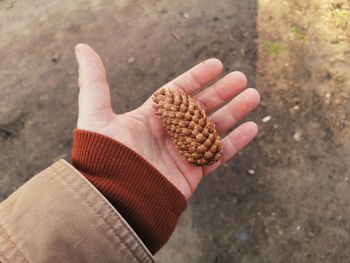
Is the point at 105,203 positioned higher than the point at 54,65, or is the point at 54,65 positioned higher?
the point at 105,203

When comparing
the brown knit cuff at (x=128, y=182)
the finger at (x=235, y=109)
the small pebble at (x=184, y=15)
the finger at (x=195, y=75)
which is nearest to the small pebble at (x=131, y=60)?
the small pebble at (x=184, y=15)

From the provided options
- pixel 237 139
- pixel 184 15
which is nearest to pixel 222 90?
pixel 237 139

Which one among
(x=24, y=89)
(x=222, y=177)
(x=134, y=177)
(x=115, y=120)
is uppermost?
(x=115, y=120)

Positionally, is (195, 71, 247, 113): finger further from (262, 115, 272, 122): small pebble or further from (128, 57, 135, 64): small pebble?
(128, 57, 135, 64): small pebble

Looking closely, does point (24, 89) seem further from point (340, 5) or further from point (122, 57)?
point (340, 5)

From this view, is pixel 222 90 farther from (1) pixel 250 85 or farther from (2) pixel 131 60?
(2) pixel 131 60

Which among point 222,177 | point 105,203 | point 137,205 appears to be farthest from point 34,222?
point 222,177

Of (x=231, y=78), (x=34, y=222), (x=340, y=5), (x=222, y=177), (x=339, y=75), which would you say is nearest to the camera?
(x=34, y=222)

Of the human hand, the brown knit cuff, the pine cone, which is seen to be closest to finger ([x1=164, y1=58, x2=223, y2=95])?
the human hand
